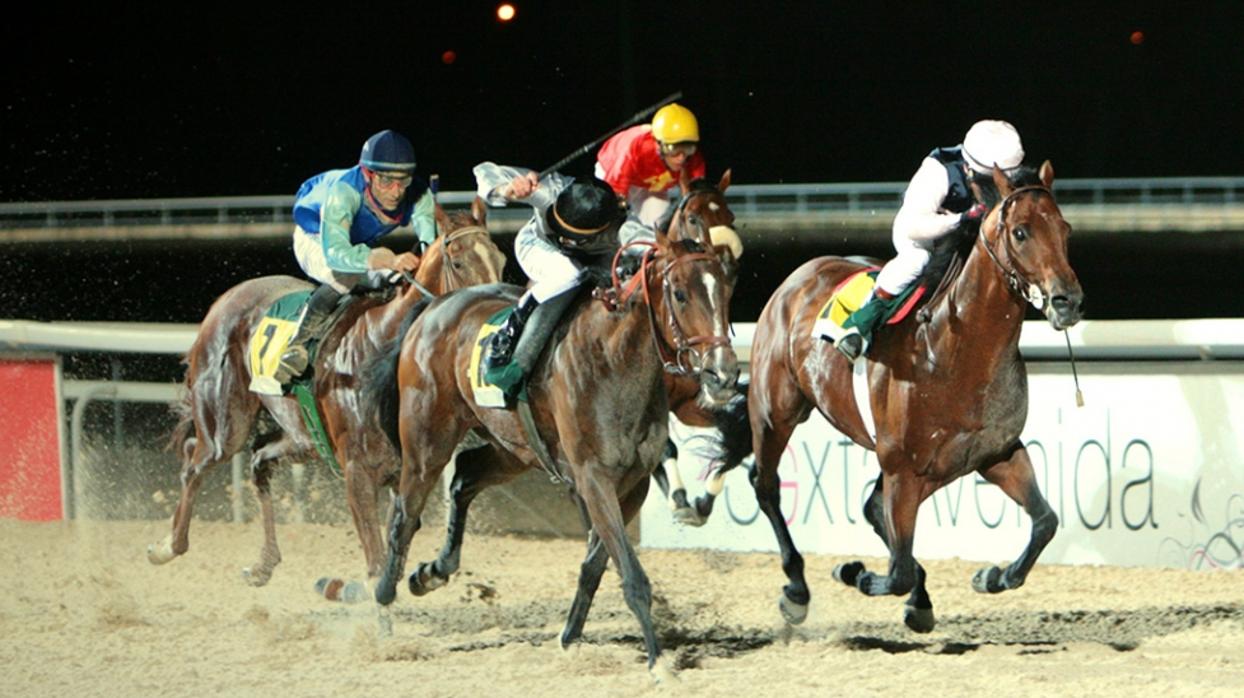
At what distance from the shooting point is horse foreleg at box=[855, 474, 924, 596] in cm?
553

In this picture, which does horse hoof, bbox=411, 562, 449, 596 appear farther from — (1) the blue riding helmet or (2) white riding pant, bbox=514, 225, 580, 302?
(1) the blue riding helmet

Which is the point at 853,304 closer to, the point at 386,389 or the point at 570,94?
the point at 386,389

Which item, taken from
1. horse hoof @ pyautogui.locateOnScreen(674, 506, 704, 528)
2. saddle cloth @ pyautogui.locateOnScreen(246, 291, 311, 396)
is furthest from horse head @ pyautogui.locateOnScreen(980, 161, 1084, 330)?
saddle cloth @ pyautogui.locateOnScreen(246, 291, 311, 396)

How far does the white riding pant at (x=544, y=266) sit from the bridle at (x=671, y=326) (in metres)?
0.38

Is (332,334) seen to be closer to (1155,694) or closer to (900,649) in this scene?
(900,649)

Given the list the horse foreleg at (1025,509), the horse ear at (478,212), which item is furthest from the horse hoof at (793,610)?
the horse ear at (478,212)

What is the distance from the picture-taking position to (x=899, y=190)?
42.8 meters

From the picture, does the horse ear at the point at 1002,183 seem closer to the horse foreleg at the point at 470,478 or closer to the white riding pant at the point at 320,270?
the horse foreleg at the point at 470,478

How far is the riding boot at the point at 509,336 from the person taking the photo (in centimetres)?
578

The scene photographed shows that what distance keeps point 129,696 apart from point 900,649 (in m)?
2.47

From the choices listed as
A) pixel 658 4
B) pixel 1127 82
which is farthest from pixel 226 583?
pixel 658 4

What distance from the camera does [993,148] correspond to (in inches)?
217

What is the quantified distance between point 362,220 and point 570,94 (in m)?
50.5

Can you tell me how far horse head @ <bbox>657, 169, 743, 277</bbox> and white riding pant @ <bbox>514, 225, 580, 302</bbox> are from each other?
56cm
